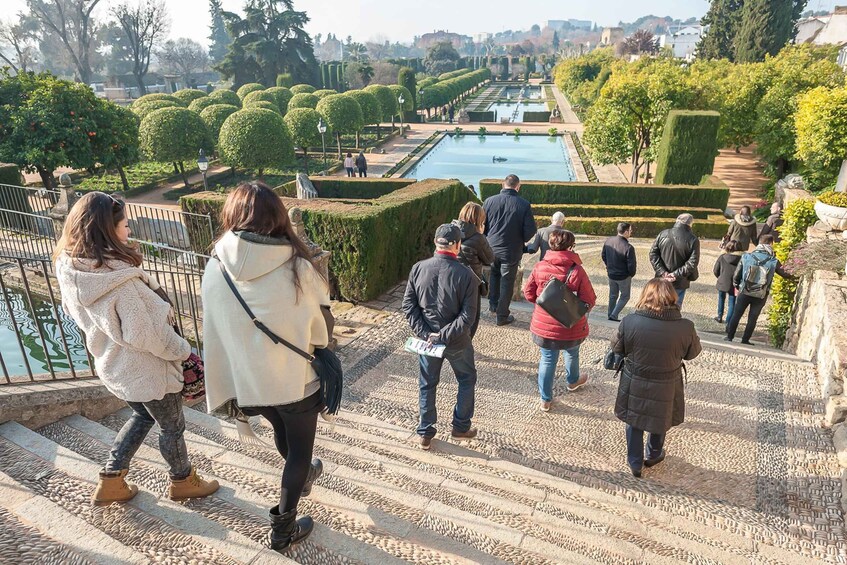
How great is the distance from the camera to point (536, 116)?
4219 cm

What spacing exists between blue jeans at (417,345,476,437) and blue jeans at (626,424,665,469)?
1159mm

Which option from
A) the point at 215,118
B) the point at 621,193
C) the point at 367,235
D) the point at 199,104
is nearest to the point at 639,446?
the point at 367,235

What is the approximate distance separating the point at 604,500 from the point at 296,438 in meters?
2.14

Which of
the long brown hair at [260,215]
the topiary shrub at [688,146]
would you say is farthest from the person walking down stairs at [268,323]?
the topiary shrub at [688,146]

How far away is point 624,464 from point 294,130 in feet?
75.2

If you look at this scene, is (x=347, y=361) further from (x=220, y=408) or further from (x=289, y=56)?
(x=289, y=56)

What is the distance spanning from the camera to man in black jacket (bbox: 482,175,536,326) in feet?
20.8

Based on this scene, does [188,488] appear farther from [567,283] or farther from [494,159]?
[494,159]

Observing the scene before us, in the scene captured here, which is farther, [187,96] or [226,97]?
[226,97]

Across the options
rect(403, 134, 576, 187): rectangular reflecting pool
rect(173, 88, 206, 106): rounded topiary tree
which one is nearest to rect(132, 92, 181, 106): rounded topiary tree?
rect(173, 88, 206, 106): rounded topiary tree

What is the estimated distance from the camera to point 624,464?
4.11 m

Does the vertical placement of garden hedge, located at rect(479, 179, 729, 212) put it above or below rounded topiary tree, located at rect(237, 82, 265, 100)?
below

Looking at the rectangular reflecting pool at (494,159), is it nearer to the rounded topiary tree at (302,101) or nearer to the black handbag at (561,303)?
the rounded topiary tree at (302,101)

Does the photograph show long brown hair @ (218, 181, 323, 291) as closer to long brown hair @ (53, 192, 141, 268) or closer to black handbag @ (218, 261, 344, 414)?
black handbag @ (218, 261, 344, 414)
